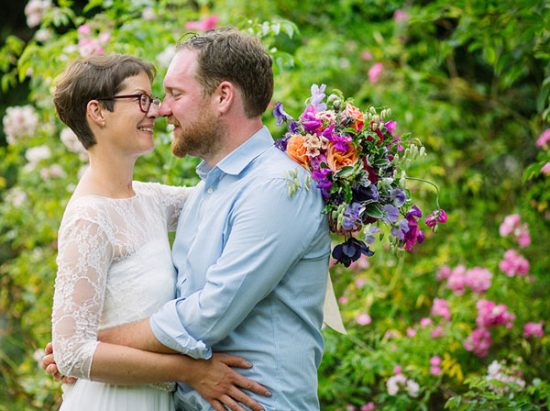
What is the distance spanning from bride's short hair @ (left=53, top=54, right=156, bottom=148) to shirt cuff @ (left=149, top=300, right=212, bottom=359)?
685 millimetres

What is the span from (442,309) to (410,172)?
1.04 meters

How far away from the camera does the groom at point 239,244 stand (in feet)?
8.16

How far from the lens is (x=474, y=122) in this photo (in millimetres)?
6914

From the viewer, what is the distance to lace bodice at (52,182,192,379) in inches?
101

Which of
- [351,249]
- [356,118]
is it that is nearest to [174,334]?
[351,249]

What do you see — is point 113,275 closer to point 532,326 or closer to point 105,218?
point 105,218

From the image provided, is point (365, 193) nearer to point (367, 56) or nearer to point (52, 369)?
point (52, 369)

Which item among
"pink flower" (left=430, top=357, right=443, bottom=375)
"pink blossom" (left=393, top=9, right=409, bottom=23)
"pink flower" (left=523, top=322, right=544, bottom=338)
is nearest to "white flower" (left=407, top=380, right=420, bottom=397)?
"pink flower" (left=430, top=357, right=443, bottom=375)

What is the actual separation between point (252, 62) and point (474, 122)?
4495mm

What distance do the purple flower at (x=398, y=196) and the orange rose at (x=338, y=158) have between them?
157 millimetres

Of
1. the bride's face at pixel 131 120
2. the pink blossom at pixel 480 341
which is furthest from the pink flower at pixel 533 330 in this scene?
the bride's face at pixel 131 120

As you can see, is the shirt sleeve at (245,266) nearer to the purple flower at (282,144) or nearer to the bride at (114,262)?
the bride at (114,262)

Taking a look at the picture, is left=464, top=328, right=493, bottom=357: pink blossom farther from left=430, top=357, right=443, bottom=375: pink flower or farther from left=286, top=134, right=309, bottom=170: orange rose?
left=286, top=134, right=309, bottom=170: orange rose

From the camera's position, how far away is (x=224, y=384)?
2572 mm
